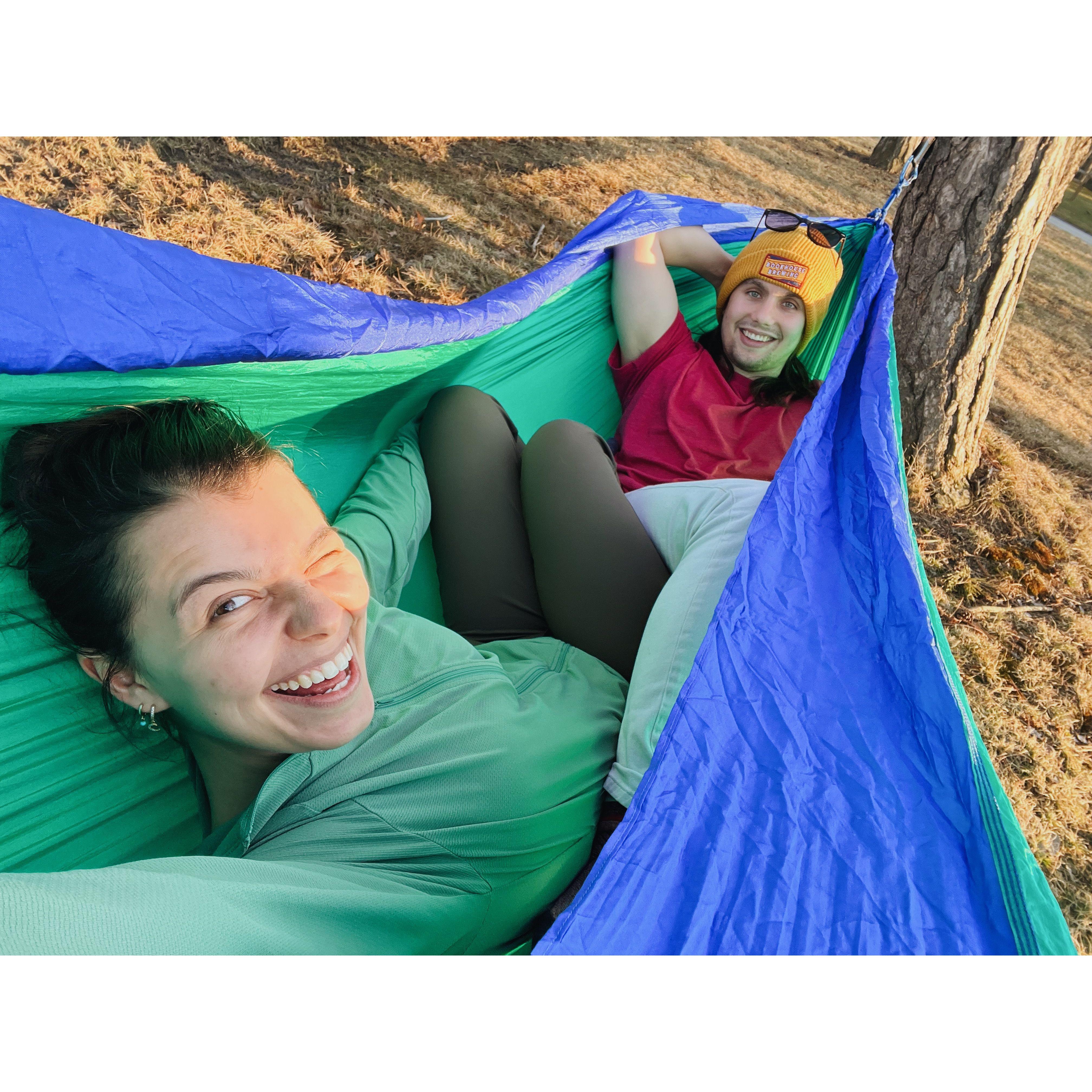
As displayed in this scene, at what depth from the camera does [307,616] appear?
885 mm

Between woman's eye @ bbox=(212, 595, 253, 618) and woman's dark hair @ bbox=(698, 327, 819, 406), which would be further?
woman's dark hair @ bbox=(698, 327, 819, 406)

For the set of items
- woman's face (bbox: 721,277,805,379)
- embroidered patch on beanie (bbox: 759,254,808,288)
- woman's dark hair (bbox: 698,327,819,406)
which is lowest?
woman's dark hair (bbox: 698,327,819,406)

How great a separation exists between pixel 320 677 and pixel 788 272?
1.45 meters

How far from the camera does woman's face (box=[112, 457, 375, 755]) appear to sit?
33.8 inches

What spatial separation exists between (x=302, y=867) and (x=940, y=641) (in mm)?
823

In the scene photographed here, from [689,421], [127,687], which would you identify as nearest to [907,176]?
[689,421]

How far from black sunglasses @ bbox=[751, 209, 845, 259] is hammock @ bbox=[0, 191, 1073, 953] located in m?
0.59

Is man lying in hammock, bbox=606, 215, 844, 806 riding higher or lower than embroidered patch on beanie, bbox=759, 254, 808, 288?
lower

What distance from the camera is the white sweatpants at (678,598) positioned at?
3.44ft

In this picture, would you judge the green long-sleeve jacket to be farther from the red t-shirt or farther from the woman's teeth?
the red t-shirt

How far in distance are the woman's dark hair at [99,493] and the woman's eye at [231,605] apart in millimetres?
Answer: 91

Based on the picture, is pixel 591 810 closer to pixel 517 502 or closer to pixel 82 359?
pixel 517 502

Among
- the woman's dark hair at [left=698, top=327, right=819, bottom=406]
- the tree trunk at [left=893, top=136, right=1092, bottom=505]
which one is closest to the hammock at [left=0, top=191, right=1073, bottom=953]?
the woman's dark hair at [left=698, top=327, right=819, bottom=406]

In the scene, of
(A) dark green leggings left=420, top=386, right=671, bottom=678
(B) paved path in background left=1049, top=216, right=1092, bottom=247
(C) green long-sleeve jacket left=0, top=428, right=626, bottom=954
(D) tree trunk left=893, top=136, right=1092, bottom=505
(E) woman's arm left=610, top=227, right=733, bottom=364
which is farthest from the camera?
(B) paved path in background left=1049, top=216, right=1092, bottom=247
